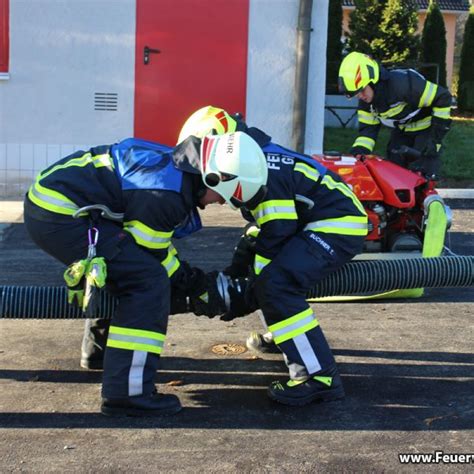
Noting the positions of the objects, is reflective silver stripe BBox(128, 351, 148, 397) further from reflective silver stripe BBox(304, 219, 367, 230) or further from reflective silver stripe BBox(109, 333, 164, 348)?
reflective silver stripe BBox(304, 219, 367, 230)

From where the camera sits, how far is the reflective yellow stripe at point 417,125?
7346 millimetres

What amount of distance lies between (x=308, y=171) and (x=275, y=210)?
350mm

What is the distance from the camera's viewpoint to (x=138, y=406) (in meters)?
4.23

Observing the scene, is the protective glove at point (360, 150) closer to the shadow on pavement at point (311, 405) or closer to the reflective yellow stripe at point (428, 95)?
the reflective yellow stripe at point (428, 95)

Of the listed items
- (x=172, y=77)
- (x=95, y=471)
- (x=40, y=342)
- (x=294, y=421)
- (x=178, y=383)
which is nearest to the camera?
(x=95, y=471)

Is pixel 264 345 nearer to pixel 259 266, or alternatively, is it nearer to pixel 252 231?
pixel 252 231

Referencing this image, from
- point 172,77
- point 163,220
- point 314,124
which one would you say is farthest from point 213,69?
point 163,220

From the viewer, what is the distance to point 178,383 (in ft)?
15.5

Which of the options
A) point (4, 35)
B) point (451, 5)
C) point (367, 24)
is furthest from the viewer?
point (451, 5)

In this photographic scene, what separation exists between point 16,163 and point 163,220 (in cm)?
775

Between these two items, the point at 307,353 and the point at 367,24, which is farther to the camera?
the point at 367,24

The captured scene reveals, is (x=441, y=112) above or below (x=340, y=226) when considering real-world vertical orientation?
above

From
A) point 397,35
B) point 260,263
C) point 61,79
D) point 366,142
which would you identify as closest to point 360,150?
point 366,142

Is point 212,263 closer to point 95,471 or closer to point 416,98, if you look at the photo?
point 416,98
